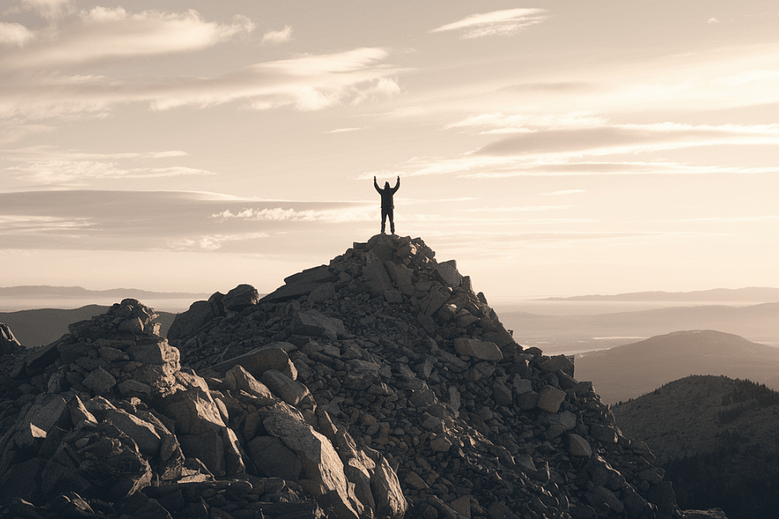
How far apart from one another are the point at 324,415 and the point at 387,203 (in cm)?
1349

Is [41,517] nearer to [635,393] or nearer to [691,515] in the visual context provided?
[691,515]

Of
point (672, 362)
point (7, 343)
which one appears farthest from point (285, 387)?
point (672, 362)

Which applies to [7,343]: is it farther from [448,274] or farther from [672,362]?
[672,362]

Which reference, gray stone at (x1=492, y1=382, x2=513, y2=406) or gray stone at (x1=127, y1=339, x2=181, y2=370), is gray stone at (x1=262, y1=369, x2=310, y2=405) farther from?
gray stone at (x1=492, y1=382, x2=513, y2=406)

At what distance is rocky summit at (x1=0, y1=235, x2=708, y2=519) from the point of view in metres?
13.0

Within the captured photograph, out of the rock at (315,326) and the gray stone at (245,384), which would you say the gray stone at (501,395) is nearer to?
the rock at (315,326)

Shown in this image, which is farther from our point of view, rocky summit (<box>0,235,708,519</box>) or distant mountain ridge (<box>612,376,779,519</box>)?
distant mountain ridge (<box>612,376,779,519</box>)

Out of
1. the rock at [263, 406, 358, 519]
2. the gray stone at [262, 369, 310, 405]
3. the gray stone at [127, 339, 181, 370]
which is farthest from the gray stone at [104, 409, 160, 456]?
the gray stone at [262, 369, 310, 405]

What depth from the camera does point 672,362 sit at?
454ft

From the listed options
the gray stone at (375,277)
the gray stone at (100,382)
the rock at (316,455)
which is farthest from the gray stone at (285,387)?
the gray stone at (375,277)

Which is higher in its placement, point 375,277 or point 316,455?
point 375,277

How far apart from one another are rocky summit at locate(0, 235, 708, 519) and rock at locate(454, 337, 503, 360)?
0.29ft

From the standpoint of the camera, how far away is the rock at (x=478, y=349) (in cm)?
2573

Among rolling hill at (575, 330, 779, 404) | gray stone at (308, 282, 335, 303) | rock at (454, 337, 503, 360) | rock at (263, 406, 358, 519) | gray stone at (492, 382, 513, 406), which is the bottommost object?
rolling hill at (575, 330, 779, 404)
